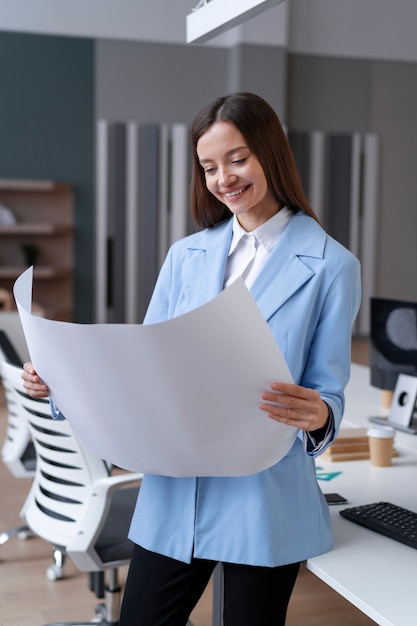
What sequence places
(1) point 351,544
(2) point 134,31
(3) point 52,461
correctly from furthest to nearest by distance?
1. (2) point 134,31
2. (3) point 52,461
3. (1) point 351,544

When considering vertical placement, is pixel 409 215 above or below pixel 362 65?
below

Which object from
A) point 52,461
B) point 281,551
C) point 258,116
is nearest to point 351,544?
point 281,551

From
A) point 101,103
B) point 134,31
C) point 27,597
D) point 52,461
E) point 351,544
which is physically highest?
point 134,31

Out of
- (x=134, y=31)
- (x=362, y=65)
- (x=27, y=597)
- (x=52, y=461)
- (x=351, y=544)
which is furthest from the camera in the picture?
(x=362, y=65)

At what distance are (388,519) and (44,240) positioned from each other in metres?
6.74

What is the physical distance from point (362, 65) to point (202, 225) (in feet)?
24.9

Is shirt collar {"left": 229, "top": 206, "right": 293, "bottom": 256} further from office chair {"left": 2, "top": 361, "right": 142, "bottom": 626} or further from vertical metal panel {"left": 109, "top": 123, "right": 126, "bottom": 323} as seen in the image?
A: vertical metal panel {"left": 109, "top": 123, "right": 126, "bottom": 323}

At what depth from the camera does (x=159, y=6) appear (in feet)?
26.5

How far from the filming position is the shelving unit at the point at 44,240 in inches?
304

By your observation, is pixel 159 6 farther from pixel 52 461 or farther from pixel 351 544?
pixel 351 544

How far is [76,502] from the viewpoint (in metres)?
2.42

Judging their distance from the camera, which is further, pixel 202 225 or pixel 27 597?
pixel 27 597

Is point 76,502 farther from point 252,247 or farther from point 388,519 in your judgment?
point 252,247

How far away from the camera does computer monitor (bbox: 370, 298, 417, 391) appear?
9.62 feet
